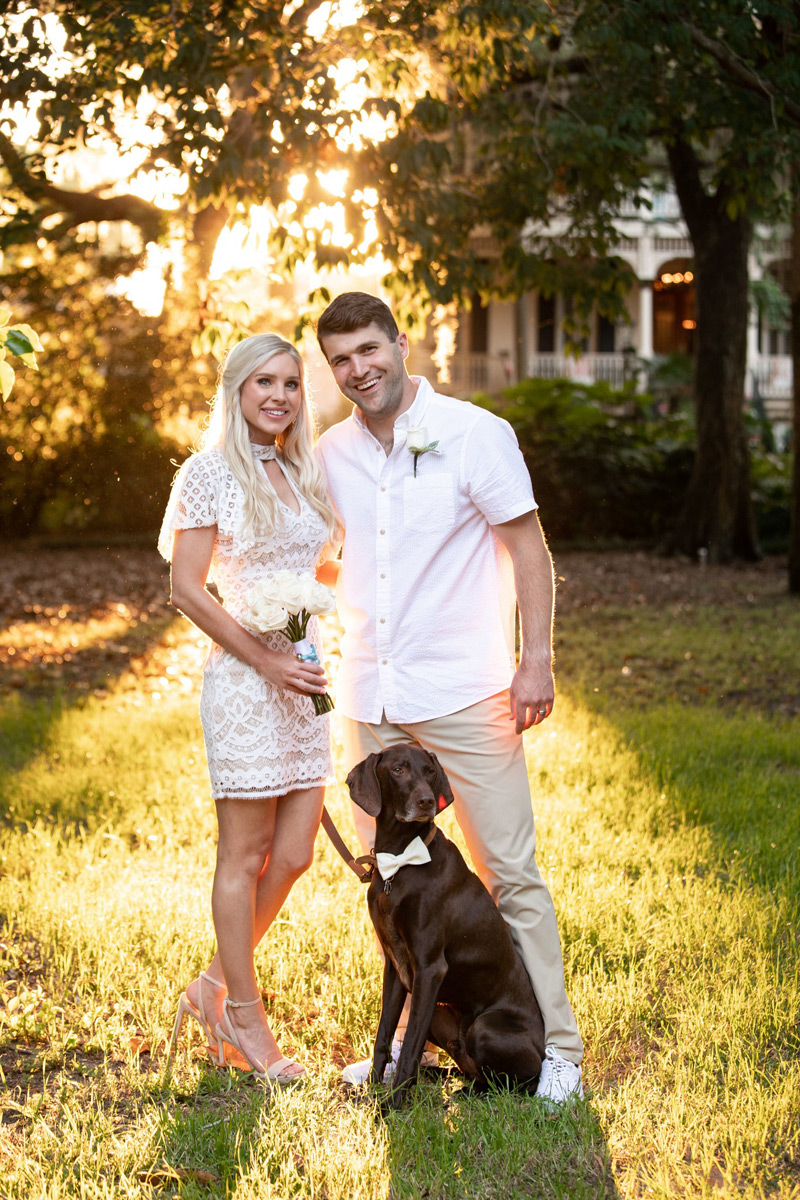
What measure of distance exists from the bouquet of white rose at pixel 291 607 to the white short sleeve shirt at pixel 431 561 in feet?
0.73

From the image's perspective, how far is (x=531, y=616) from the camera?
383 cm

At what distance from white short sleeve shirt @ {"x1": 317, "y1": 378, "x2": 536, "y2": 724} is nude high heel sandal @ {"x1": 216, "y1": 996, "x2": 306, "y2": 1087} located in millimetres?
1050

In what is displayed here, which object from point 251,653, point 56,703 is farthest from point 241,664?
point 56,703

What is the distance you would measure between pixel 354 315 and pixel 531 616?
112cm

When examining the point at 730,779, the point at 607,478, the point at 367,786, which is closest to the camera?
the point at 367,786

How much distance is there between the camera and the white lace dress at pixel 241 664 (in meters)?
3.80

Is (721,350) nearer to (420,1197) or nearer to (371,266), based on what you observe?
(371,266)

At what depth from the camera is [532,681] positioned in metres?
3.75

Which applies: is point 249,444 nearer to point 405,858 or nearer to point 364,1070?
point 405,858

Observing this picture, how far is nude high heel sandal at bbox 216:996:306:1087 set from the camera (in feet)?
12.5

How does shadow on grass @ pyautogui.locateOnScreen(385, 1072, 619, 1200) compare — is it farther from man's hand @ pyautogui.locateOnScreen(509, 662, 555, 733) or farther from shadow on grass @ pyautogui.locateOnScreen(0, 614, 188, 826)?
shadow on grass @ pyautogui.locateOnScreen(0, 614, 188, 826)

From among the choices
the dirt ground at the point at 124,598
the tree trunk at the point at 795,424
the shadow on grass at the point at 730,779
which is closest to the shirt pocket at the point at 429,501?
the shadow on grass at the point at 730,779

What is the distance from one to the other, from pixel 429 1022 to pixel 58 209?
490 inches

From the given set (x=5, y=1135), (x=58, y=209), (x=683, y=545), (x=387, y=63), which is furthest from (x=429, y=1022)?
(x=683, y=545)
